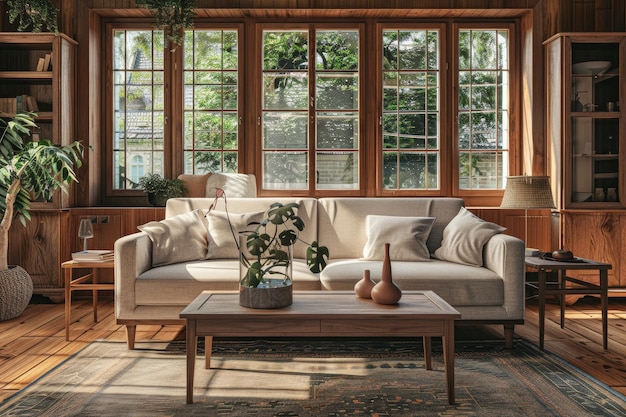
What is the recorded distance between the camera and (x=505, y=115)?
5.05 meters

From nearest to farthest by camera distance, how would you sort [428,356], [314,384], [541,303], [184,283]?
[314,384] < [428,356] < [541,303] < [184,283]

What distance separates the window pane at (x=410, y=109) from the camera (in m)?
5.02

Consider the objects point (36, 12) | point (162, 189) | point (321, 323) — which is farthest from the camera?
point (162, 189)

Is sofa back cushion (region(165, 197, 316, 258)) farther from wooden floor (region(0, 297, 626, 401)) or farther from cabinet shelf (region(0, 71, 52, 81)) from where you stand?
cabinet shelf (region(0, 71, 52, 81))

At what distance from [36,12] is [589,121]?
4781 mm

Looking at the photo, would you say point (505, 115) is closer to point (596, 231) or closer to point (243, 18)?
point (596, 231)

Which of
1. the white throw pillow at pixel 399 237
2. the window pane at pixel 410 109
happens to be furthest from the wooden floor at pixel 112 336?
the window pane at pixel 410 109

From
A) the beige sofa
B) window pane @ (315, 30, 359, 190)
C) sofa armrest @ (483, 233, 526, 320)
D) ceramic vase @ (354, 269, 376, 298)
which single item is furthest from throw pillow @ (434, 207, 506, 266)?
window pane @ (315, 30, 359, 190)

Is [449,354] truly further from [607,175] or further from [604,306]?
[607,175]

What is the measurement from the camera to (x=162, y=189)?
4.65 meters

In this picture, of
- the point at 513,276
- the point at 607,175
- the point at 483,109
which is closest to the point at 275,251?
the point at 513,276

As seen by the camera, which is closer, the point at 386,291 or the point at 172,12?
the point at 386,291

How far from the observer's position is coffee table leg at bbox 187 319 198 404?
7.57ft

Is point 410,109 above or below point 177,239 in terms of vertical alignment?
above
